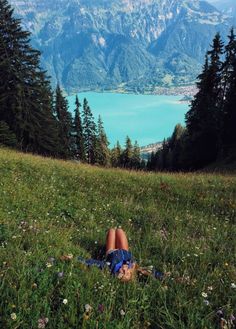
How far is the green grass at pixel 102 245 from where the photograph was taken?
3908 millimetres

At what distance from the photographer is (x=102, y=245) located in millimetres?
6941

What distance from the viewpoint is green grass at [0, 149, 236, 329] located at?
3.91 metres

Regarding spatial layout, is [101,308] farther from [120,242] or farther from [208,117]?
[208,117]

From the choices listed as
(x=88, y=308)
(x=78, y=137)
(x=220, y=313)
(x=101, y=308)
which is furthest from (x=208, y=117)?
(x=88, y=308)

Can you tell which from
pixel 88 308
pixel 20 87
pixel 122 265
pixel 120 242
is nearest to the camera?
pixel 88 308

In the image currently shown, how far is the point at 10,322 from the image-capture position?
11.6ft

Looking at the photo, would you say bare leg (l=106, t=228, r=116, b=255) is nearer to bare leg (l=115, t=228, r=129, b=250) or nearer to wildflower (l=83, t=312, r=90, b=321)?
bare leg (l=115, t=228, r=129, b=250)

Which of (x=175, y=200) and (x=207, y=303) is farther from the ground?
Answer: (x=207, y=303)

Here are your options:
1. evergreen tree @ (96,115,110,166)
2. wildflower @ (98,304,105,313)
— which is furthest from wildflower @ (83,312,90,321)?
evergreen tree @ (96,115,110,166)

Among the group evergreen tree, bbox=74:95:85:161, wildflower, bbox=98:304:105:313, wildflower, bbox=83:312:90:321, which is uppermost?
wildflower, bbox=83:312:90:321

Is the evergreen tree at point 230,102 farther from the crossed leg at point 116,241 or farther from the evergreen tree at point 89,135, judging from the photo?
the crossed leg at point 116,241

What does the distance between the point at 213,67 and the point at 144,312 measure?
48.4 m

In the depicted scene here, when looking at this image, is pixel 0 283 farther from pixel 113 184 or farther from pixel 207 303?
pixel 113 184

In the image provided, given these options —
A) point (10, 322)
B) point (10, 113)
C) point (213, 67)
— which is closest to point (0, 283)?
point (10, 322)
